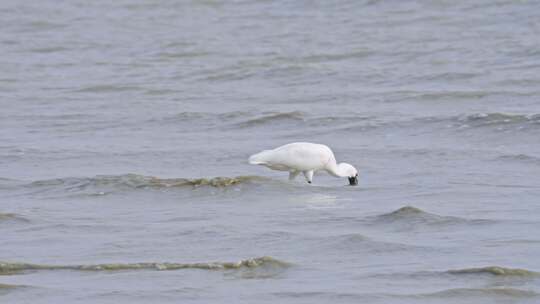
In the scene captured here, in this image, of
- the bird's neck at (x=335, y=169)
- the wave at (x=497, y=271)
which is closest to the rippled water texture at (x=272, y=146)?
the wave at (x=497, y=271)

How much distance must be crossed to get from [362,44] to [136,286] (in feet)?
43.2

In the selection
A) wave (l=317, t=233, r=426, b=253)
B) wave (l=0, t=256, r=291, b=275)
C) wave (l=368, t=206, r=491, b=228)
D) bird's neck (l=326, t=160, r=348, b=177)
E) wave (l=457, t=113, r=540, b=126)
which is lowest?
wave (l=0, t=256, r=291, b=275)

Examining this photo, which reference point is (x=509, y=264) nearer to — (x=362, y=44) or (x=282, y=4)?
(x=362, y=44)

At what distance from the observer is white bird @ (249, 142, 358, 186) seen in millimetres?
10523

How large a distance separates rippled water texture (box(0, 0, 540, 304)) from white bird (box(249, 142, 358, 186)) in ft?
0.37

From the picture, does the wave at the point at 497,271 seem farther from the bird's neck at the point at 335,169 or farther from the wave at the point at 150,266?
the bird's neck at the point at 335,169

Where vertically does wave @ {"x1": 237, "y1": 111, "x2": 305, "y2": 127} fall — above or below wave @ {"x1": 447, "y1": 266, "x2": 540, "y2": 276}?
above

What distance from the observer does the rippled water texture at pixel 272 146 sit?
720 cm

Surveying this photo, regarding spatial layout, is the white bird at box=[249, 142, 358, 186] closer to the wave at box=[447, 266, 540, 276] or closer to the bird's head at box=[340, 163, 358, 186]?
the bird's head at box=[340, 163, 358, 186]

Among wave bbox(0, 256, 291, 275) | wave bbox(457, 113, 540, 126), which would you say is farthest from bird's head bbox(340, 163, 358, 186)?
wave bbox(0, 256, 291, 275)

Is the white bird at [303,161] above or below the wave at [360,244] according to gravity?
above

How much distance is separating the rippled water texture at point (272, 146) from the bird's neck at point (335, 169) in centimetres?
14

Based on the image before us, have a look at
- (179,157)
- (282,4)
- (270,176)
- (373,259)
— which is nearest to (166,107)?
(179,157)

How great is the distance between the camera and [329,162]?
35.4ft
